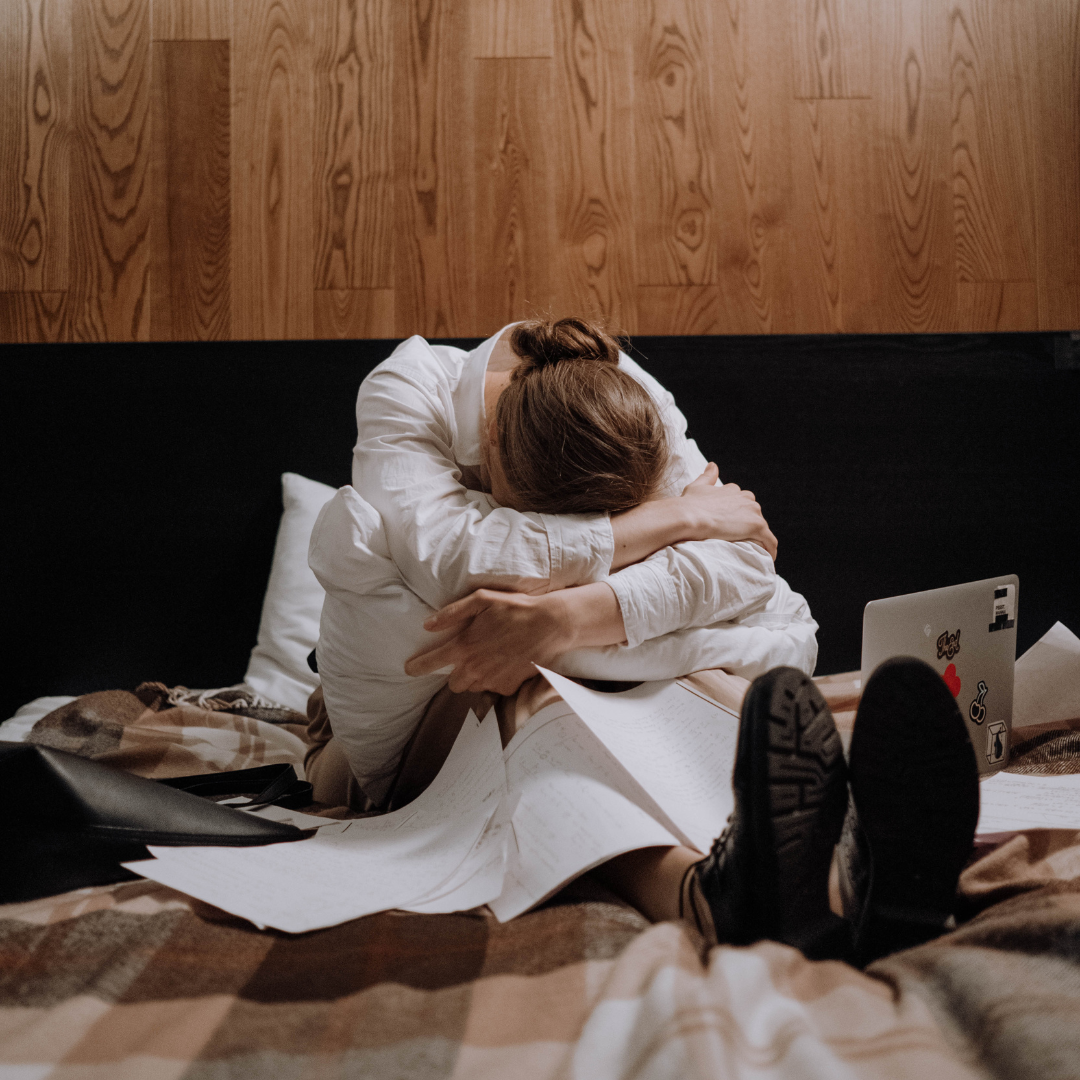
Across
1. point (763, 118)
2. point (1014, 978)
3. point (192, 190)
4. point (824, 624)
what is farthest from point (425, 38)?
point (1014, 978)

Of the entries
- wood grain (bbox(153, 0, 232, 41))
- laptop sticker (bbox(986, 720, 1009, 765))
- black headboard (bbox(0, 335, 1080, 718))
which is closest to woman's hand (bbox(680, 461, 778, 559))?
laptop sticker (bbox(986, 720, 1009, 765))

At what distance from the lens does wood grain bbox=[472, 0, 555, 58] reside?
1810 millimetres

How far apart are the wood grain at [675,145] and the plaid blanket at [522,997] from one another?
1.48m

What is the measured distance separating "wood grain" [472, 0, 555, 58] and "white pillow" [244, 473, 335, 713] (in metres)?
1.11

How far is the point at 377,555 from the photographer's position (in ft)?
3.06

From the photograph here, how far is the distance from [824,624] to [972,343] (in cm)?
68

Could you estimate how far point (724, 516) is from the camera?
3.57ft

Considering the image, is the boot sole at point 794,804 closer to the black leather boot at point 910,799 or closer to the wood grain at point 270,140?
the black leather boot at point 910,799

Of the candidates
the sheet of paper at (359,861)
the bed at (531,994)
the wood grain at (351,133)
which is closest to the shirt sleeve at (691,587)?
the sheet of paper at (359,861)

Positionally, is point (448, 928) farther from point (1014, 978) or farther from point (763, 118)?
point (763, 118)

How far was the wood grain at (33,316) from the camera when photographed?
1.81 metres

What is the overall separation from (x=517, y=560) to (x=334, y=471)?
2.92ft

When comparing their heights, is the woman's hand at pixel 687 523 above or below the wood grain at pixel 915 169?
below

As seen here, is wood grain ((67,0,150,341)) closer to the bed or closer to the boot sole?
the bed
